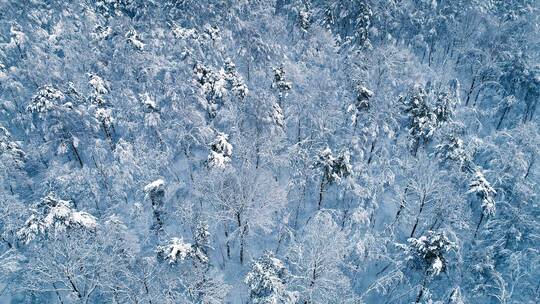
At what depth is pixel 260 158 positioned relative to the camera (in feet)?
116

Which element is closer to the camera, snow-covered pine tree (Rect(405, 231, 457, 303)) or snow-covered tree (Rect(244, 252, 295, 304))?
snow-covered tree (Rect(244, 252, 295, 304))

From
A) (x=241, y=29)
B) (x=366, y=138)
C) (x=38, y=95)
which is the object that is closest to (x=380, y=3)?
(x=241, y=29)

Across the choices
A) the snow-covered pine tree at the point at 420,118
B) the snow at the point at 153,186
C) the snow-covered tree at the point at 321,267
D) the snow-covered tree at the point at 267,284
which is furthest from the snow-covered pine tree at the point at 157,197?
the snow-covered pine tree at the point at 420,118

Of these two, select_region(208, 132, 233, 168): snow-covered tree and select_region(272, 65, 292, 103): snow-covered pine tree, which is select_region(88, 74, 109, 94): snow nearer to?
select_region(208, 132, 233, 168): snow-covered tree

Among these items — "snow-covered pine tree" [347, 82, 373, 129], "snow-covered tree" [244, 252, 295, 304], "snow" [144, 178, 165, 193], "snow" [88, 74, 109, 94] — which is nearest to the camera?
"snow-covered tree" [244, 252, 295, 304]

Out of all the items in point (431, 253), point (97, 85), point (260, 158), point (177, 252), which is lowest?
point (177, 252)

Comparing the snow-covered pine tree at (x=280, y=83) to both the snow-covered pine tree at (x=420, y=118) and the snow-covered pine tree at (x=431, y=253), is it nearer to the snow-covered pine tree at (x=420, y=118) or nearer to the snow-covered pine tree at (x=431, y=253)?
the snow-covered pine tree at (x=420, y=118)

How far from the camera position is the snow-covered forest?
93.5ft

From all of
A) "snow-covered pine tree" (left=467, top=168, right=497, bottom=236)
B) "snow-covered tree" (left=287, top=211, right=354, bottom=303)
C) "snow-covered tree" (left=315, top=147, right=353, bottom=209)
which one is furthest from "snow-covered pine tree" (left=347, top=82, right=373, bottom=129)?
"snow-covered tree" (left=287, top=211, right=354, bottom=303)

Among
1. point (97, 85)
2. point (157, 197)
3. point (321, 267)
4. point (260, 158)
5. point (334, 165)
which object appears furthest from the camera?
point (97, 85)

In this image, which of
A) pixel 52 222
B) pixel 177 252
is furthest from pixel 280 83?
pixel 52 222

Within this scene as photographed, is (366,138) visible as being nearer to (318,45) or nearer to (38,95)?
A: (318,45)

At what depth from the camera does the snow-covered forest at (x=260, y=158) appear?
2850 centimetres

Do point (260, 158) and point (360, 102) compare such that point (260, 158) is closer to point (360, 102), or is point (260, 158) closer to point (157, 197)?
point (157, 197)
